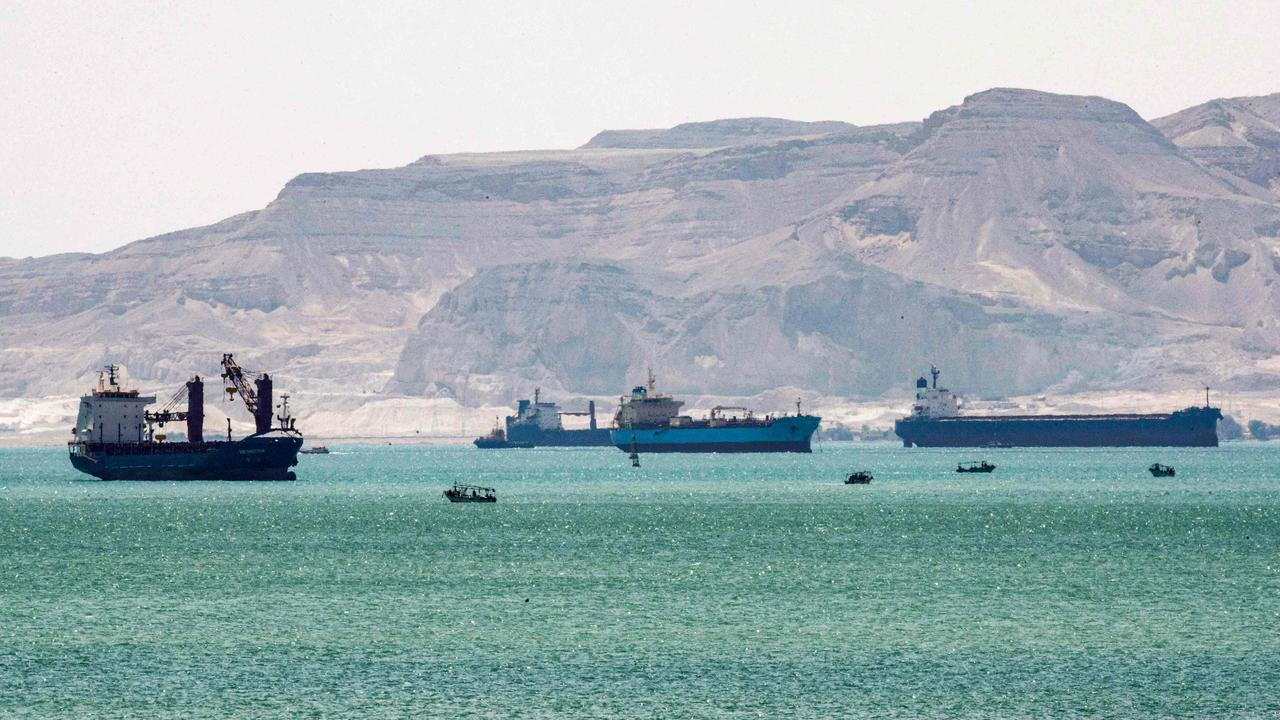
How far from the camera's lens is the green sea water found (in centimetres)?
6197

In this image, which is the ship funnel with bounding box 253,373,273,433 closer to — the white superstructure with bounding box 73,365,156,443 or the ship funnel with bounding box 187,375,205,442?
the ship funnel with bounding box 187,375,205,442

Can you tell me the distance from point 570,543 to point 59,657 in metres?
45.2

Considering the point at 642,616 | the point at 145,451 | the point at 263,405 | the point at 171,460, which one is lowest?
the point at 642,616

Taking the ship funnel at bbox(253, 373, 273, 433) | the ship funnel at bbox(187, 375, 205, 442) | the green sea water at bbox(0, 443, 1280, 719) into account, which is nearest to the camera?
the green sea water at bbox(0, 443, 1280, 719)

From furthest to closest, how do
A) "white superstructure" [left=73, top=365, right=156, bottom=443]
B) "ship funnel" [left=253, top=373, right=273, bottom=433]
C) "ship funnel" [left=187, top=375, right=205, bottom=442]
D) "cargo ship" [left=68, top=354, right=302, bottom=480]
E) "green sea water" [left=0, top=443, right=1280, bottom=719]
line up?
"ship funnel" [left=187, top=375, right=205, bottom=442], "ship funnel" [left=253, top=373, right=273, bottom=433], "cargo ship" [left=68, top=354, right=302, bottom=480], "white superstructure" [left=73, top=365, right=156, bottom=443], "green sea water" [left=0, top=443, right=1280, bottom=719]

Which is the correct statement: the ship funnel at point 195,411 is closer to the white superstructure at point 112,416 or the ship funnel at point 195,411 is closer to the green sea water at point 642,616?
the white superstructure at point 112,416

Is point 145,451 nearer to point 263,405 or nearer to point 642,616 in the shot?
point 263,405

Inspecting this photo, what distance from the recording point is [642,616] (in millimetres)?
78250

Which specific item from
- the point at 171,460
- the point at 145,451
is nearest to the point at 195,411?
the point at 145,451

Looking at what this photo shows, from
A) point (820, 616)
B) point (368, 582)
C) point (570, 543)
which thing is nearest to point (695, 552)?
point (570, 543)

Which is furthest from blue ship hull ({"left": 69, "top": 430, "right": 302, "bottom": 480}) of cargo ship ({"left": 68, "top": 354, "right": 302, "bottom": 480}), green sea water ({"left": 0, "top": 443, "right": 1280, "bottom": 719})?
green sea water ({"left": 0, "top": 443, "right": 1280, "bottom": 719})

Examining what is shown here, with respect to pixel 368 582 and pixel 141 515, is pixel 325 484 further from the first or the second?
pixel 368 582

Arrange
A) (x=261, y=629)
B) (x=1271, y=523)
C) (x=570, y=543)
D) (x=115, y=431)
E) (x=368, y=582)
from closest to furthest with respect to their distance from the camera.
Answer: (x=261, y=629) < (x=368, y=582) < (x=570, y=543) < (x=1271, y=523) < (x=115, y=431)

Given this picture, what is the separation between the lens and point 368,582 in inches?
3565
